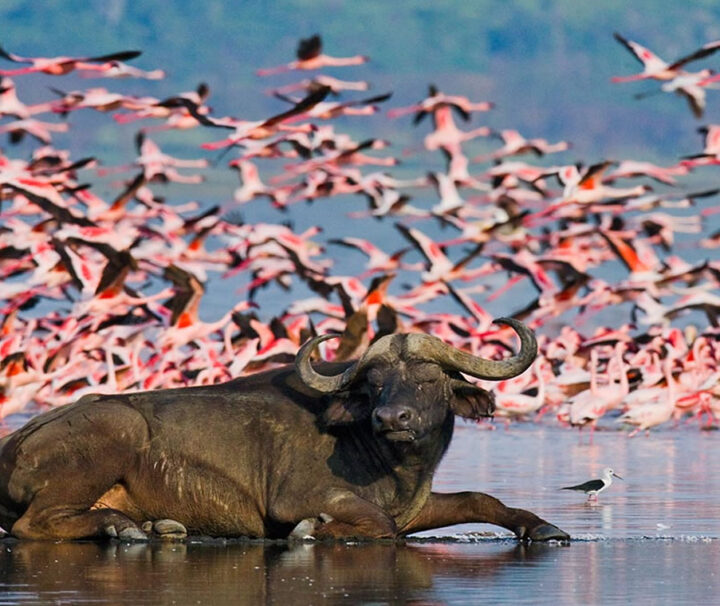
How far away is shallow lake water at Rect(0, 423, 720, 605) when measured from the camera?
962 centimetres

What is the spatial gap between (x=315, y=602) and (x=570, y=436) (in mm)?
16573

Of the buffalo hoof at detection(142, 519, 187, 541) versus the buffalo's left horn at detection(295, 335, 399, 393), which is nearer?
the buffalo hoof at detection(142, 519, 187, 541)

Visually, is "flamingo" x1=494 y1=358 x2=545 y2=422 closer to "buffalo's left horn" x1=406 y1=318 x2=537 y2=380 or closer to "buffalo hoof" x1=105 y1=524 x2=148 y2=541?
"buffalo's left horn" x1=406 y1=318 x2=537 y2=380

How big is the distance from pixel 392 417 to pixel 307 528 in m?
0.77

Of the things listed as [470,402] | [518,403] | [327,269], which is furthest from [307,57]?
[470,402]

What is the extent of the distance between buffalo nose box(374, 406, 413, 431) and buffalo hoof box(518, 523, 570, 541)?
931mm

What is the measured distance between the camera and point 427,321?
3659 centimetres

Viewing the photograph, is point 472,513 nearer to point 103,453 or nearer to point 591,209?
point 103,453

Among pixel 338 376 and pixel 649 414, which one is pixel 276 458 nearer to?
pixel 338 376

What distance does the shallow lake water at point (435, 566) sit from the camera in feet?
31.6

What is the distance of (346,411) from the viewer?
40.8ft

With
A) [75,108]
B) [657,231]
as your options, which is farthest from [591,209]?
[75,108]

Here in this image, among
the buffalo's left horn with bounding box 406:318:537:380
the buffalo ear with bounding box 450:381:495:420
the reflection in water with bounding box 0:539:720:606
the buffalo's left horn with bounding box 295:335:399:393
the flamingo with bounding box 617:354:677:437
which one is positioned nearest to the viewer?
the reflection in water with bounding box 0:539:720:606

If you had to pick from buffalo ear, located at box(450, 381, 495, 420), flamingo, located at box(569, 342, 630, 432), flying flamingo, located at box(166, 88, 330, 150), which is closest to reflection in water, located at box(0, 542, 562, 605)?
buffalo ear, located at box(450, 381, 495, 420)
